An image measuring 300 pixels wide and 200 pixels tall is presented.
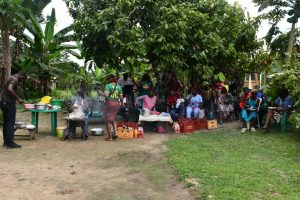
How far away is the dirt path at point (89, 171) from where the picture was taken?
5.04 m

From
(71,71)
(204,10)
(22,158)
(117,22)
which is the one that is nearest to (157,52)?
(117,22)

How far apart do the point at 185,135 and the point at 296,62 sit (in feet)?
11.2

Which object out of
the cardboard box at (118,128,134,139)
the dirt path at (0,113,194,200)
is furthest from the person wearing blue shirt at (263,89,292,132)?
the cardboard box at (118,128,134,139)

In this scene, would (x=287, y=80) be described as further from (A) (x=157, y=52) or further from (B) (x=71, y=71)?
(B) (x=71, y=71)

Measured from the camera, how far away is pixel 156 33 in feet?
32.6

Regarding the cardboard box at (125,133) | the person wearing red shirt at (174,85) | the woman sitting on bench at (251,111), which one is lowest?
the cardboard box at (125,133)

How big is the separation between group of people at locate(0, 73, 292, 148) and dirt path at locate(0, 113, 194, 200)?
68 cm

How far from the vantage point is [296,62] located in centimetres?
964

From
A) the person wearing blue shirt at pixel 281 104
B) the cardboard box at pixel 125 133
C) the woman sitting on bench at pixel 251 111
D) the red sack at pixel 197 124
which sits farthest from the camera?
the red sack at pixel 197 124

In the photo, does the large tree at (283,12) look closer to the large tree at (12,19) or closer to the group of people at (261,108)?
the group of people at (261,108)

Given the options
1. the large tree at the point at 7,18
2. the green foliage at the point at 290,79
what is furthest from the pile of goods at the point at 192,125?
the large tree at the point at 7,18

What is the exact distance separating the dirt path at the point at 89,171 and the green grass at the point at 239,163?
0.35 m

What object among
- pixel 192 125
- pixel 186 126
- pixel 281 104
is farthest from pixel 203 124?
pixel 281 104

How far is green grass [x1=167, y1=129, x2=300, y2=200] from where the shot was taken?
16.7 feet
